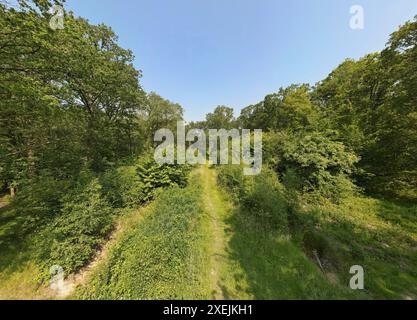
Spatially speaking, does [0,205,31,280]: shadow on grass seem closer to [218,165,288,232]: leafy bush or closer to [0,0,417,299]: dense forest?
[0,0,417,299]: dense forest

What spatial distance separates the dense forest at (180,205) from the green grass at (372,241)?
4 cm

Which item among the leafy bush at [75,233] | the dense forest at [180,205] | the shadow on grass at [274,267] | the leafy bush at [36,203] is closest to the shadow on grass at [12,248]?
the dense forest at [180,205]

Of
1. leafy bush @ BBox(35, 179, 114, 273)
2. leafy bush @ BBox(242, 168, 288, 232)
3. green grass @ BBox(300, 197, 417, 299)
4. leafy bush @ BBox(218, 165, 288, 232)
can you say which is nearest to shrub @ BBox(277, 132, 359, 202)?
green grass @ BBox(300, 197, 417, 299)

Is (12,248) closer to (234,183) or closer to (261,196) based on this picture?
(261,196)

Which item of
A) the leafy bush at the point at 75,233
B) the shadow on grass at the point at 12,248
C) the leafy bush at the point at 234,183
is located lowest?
the shadow on grass at the point at 12,248

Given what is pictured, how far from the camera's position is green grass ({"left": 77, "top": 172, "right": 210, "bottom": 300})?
347 cm

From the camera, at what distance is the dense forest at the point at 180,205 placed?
156 inches

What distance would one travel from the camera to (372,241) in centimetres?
570

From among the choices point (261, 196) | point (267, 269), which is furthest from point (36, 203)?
point (261, 196)

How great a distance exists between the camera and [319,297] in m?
3.61

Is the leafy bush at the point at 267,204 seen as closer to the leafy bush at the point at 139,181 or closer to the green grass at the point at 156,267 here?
the green grass at the point at 156,267
